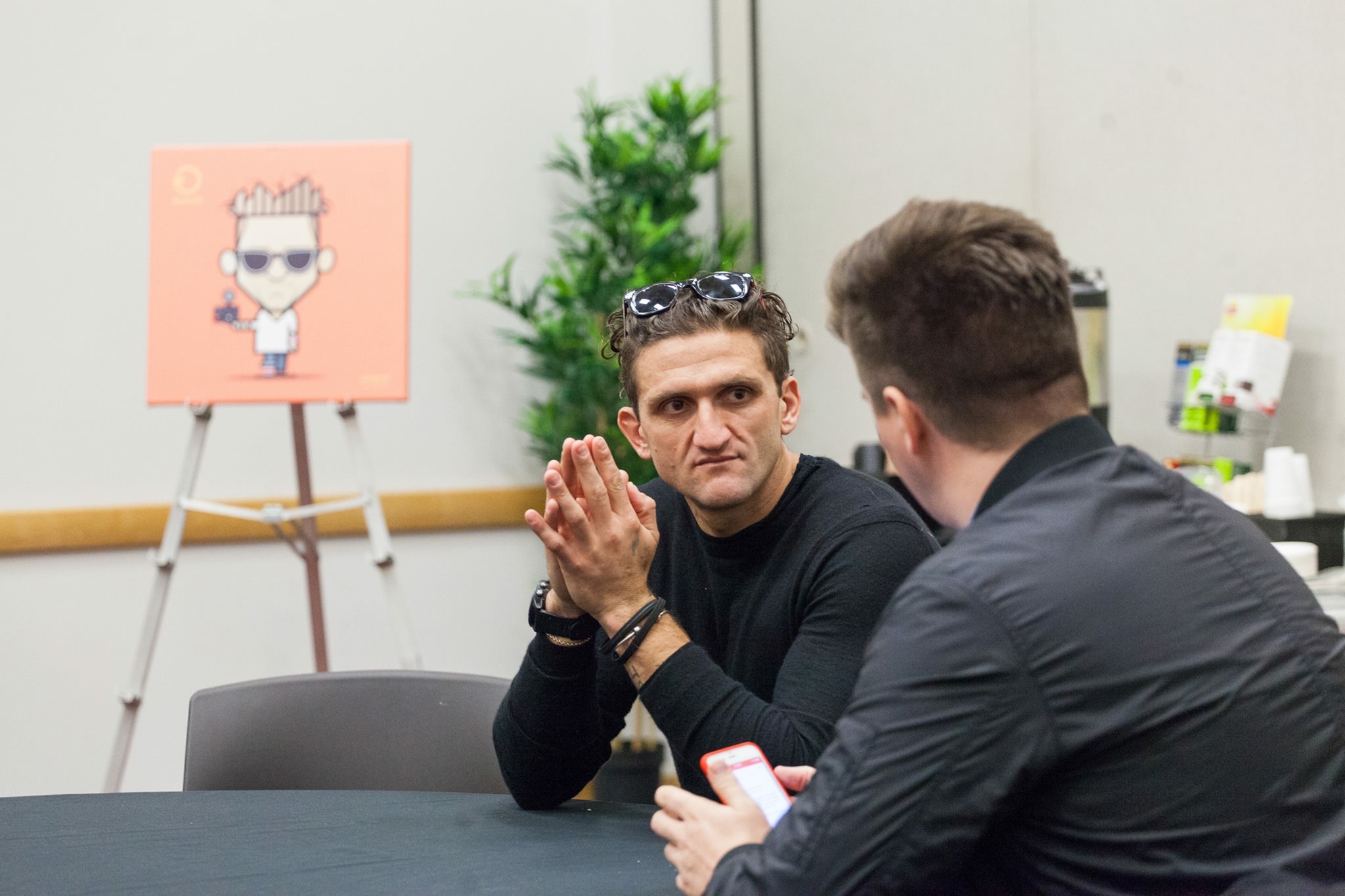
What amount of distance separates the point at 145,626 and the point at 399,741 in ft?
5.01

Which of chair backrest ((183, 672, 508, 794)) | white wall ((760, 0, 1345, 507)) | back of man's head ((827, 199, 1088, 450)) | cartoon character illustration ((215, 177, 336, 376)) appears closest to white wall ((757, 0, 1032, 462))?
white wall ((760, 0, 1345, 507))

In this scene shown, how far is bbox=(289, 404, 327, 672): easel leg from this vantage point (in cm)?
301

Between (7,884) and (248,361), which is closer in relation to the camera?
(7,884)

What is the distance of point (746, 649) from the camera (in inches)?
60.0

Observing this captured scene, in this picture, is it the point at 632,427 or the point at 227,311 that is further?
the point at 227,311

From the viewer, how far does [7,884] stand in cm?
118

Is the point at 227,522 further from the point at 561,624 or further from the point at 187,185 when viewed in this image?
the point at 561,624

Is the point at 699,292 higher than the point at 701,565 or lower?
higher

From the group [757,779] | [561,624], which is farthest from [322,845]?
[757,779]

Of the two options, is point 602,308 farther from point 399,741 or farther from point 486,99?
point 399,741

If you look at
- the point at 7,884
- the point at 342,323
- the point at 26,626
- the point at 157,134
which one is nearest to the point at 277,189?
the point at 342,323

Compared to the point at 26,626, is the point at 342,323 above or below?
above

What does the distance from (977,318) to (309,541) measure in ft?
8.00

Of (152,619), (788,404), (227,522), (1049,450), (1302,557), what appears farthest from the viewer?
(227,522)
